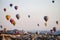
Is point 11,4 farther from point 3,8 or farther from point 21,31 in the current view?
point 21,31

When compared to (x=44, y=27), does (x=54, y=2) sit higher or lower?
higher

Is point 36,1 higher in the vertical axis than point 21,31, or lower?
higher

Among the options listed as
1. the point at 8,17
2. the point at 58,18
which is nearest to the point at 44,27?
the point at 58,18

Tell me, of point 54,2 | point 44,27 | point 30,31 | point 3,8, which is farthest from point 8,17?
point 54,2

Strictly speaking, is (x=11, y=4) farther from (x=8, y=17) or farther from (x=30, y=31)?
(x=30, y=31)

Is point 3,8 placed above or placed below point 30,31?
above

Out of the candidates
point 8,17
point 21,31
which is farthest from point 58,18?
point 8,17

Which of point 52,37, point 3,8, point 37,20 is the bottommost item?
point 52,37

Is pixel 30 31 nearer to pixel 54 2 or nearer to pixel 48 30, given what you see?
pixel 48 30
